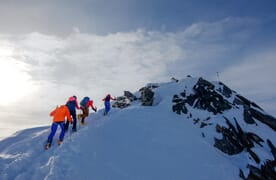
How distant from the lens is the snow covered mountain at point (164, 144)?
486 inches

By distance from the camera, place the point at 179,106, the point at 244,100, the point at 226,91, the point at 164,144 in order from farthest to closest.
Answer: the point at 244,100, the point at 226,91, the point at 179,106, the point at 164,144

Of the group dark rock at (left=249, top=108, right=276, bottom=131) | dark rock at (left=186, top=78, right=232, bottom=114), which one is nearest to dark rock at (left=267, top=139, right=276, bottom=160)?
dark rock at (left=249, top=108, right=276, bottom=131)

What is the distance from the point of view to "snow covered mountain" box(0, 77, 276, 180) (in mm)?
12344

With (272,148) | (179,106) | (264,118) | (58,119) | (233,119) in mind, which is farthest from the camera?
(264,118)

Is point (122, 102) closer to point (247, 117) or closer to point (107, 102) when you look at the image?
point (107, 102)

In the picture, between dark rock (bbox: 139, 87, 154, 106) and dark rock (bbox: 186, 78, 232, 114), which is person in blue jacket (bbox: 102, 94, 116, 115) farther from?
dark rock (bbox: 186, 78, 232, 114)

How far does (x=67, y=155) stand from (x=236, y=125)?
43.1 feet

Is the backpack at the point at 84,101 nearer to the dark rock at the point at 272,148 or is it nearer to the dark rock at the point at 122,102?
the dark rock at the point at 122,102

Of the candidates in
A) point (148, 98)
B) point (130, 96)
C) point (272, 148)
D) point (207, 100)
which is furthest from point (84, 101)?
point (272, 148)

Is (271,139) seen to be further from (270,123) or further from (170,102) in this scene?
(170,102)

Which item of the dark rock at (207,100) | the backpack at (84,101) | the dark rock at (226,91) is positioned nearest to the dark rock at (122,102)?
the dark rock at (207,100)

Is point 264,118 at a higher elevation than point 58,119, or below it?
below

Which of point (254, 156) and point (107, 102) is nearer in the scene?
point (254, 156)

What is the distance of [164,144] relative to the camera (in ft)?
51.0
